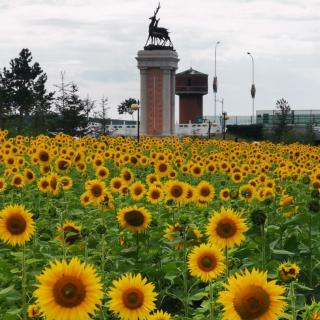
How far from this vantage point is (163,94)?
171ft

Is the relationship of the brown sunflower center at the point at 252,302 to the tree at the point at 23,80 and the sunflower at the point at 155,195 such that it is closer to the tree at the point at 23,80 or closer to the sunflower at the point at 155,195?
the sunflower at the point at 155,195

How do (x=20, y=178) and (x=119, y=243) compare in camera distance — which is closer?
(x=119, y=243)

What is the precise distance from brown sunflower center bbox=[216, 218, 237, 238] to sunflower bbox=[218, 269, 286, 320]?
4.80 feet

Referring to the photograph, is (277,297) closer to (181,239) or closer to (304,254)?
(181,239)

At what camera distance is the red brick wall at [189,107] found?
265ft

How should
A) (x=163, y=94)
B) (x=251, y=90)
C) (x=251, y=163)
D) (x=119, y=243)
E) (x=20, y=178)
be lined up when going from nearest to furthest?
(x=119, y=243) < (x=20, y=178) < (x=251, y=163) < (x=163, y=94) < (x=251, y=90)

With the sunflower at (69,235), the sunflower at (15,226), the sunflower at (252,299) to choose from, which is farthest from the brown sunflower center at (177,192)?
the sunflower at (252,299)

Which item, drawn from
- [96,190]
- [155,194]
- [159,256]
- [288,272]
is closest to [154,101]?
[155,194]

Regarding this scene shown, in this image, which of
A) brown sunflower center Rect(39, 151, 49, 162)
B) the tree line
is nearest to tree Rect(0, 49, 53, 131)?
the tree line

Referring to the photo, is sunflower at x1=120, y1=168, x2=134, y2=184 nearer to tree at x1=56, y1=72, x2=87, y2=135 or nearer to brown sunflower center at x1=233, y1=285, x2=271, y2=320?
brown sunflower center at x1=233, y1=285, x2=271, y2=320

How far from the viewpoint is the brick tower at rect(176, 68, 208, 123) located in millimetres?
80688

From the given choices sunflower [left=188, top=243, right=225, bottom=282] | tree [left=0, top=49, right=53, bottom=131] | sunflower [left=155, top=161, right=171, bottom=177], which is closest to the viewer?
sunflower [left=188, top=243, right=225, bottom=282]

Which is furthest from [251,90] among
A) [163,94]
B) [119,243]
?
[119,243]

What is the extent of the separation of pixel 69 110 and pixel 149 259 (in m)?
35.3
